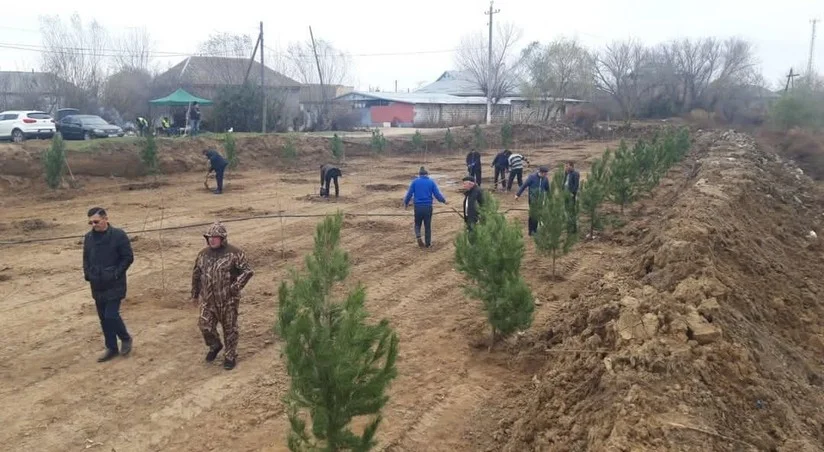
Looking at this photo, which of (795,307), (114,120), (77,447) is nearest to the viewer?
(77,447)

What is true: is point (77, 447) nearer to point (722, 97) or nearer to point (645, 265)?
point (645, 265)

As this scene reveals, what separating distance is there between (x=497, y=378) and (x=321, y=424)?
330 centimetres

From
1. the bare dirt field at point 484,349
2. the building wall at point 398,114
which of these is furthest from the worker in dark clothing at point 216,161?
→ the building wall at point 398,114

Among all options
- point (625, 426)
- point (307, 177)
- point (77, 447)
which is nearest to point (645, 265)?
point (625, 426)

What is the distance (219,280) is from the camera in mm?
6527

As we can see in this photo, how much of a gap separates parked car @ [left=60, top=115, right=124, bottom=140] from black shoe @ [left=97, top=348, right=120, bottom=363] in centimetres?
2364

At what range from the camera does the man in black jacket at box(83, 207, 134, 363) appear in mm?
6734

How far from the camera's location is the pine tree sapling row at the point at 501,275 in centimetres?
711

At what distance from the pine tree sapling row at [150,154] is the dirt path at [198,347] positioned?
7.07 meters

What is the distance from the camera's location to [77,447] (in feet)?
17.7

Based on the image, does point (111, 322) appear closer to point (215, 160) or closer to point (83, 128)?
point (215, 160)

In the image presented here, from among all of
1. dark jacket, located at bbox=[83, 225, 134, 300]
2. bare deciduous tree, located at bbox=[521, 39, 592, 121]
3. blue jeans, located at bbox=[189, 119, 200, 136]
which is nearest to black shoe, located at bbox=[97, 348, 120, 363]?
dark jacket, located at bbox=[83, 225, 134, 300]

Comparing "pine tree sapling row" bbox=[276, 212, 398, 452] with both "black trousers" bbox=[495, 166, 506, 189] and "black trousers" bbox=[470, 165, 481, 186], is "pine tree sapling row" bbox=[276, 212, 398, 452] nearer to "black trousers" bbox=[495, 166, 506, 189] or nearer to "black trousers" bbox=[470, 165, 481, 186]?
"black trousers" bbox=[470, 165, 481, 186]

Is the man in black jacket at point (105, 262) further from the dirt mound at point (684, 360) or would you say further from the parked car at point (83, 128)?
the parked car at point (83, 128)
